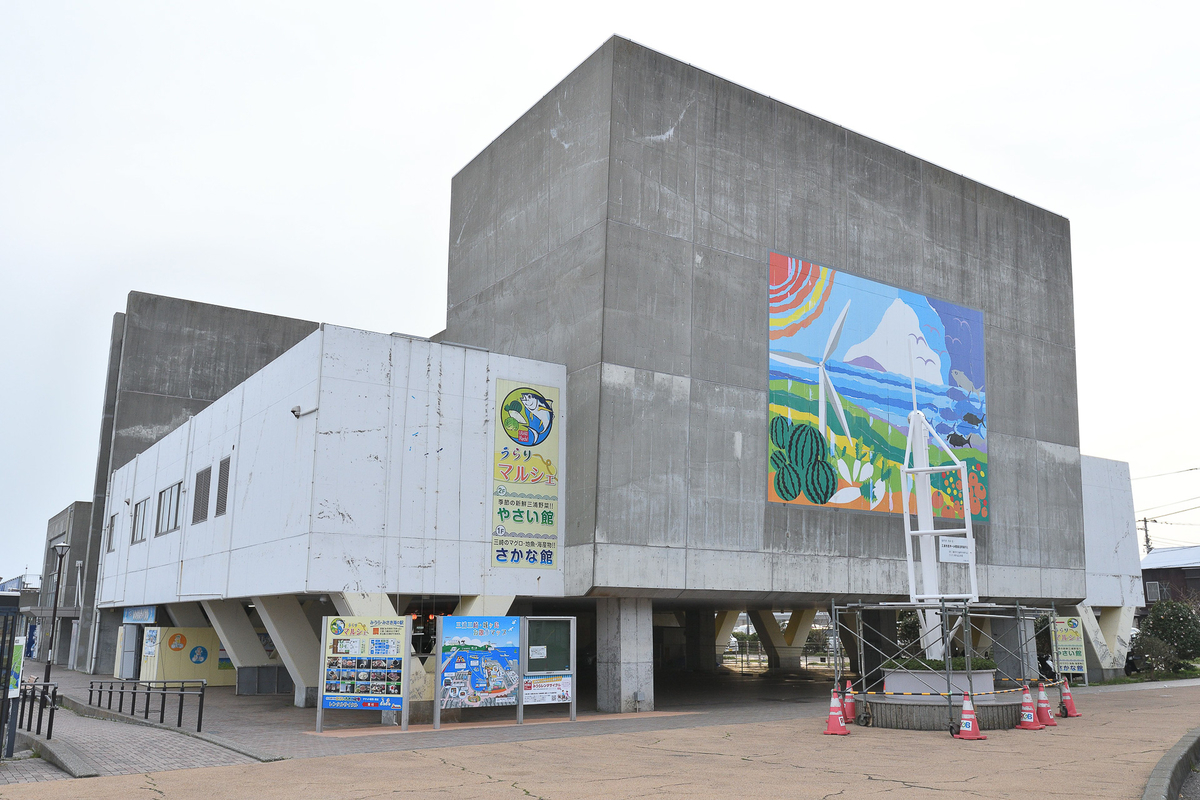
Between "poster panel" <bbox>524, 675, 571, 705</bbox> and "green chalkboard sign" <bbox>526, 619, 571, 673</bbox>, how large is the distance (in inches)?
6.7

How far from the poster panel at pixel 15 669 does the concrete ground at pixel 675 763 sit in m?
2.60

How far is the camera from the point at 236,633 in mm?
28781

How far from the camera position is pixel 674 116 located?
24766 mm

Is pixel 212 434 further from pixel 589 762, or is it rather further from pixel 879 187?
pixel 879 187

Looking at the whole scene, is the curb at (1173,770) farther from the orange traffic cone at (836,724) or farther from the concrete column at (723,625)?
the concrete column at (723,625)

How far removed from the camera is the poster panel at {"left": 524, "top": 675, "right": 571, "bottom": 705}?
20391mm

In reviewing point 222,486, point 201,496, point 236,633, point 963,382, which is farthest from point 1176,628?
point 201,496

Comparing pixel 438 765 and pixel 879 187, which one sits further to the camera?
pixel 879 187

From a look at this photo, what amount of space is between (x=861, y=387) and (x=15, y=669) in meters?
21.0

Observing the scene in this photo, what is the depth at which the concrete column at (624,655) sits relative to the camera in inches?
894

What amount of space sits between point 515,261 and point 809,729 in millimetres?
14249

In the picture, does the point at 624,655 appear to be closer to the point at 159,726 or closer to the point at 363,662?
the point at 363,662

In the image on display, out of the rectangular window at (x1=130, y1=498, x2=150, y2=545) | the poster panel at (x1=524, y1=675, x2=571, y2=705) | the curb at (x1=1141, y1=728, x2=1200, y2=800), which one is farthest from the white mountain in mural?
the rectangular window at (x1=130, y1=498, x2=150, y2=545)

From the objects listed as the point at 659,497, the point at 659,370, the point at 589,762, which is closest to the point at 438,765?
the point at 589,762
